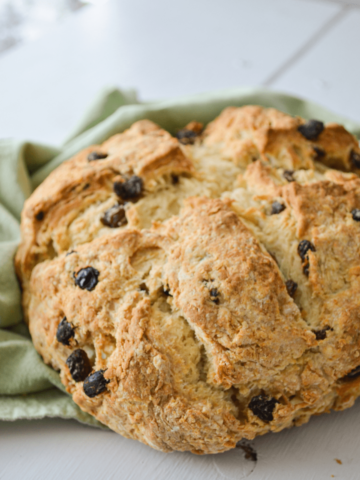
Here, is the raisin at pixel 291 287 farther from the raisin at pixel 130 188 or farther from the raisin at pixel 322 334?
the raisin at pixel 130 188

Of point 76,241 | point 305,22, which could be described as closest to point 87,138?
point 76,241

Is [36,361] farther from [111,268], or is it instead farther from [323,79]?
[323,79]

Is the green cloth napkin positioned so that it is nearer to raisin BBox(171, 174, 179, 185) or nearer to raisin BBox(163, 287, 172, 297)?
raisin BBox(163, 287, 172, 297)

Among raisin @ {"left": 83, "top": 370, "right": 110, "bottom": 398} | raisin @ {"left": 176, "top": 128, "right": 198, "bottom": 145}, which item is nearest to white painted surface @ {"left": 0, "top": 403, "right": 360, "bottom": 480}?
raisin @ {"left": 83, "top": 370, "right": 110, "bottom": 398}

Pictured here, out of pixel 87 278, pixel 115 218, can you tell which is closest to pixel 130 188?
pixel 115 218

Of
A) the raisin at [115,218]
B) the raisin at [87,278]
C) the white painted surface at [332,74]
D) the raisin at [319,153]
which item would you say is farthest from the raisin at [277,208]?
the white painted surface at [332,74]

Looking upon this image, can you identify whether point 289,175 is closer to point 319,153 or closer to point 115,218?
point 319,153
